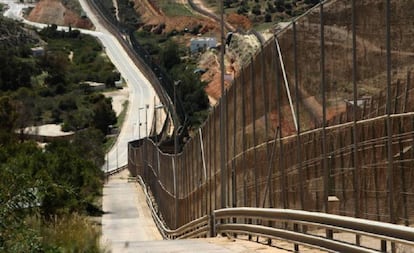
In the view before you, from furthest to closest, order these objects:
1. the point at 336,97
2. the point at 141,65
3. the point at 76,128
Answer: the point at 141,65
the point at 76,128
the point at 336,97

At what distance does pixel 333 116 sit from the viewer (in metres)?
16.0

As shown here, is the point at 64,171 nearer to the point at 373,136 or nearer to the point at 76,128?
the point at 373,136

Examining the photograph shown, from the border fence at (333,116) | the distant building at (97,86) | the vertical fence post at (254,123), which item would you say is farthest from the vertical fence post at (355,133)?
the distant building at (97,86)

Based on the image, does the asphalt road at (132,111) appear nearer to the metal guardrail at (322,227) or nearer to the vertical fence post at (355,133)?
the metal guardrail at (322,227)

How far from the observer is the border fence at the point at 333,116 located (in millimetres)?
13508

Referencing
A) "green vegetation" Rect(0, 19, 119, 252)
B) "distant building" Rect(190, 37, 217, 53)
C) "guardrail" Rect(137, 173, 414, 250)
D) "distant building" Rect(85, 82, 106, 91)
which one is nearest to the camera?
"guardrail" Rect(137, 173, 414, 250)

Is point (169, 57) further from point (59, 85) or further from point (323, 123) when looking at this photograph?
point (323, 123)

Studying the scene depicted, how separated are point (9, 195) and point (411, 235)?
541cm

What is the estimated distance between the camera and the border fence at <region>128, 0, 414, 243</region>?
13508 millimetres

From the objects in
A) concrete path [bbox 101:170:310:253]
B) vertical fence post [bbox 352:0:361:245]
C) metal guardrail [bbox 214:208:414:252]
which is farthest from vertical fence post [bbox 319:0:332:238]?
concrete path [bbox 101:170:310:253]

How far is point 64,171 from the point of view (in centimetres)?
5738

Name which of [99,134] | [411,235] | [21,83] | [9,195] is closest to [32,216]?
[9,195]

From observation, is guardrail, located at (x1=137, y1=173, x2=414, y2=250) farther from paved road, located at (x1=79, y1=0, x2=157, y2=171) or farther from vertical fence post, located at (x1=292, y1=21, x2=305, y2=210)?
paved road, located at (x1=79, y1=0, x2=157, y2=171)

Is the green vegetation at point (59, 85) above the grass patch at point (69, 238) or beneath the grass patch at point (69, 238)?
above
